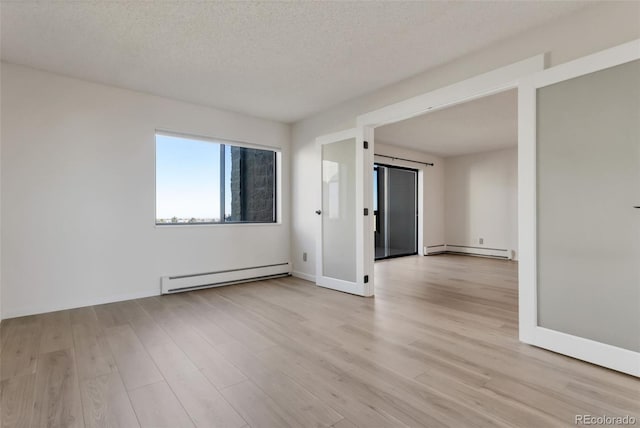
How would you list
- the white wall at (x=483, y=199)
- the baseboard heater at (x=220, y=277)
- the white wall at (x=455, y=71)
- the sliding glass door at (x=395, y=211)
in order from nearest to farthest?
the white wall at (x=455, y=71)
the baseboard heater at (x=220, y=277)
the white wall at (x=483, y=199)
the sliding glass door at (x=395, y=211)

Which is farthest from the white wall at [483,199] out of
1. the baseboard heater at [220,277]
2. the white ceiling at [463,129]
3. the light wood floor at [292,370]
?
the baseboard heater at [220,277]

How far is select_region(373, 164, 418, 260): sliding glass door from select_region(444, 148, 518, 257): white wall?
1.05 meters

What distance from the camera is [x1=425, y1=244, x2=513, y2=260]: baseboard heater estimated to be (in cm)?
667

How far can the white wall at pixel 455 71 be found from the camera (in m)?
2.01

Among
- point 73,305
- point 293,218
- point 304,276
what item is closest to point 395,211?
point 293,218

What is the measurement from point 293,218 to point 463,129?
127 inches

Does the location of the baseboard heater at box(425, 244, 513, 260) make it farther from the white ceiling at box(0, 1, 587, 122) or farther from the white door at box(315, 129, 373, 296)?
the white ceiling at box(0, 1, 587, 122)

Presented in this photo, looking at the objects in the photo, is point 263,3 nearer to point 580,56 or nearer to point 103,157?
point 580,56

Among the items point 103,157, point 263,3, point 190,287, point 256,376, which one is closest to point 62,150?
point 103,157

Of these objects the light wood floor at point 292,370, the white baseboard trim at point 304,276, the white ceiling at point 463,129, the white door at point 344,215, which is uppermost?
the white ceiling at point 463,129

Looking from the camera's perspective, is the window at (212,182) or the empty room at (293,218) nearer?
the empty room at (293,218)

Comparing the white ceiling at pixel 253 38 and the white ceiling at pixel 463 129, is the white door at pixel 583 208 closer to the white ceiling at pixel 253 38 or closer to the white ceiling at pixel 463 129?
the white ceiling at pixel 253 38

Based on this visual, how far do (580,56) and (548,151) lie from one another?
2.14 feet

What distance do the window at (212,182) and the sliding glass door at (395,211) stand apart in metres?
2.70
